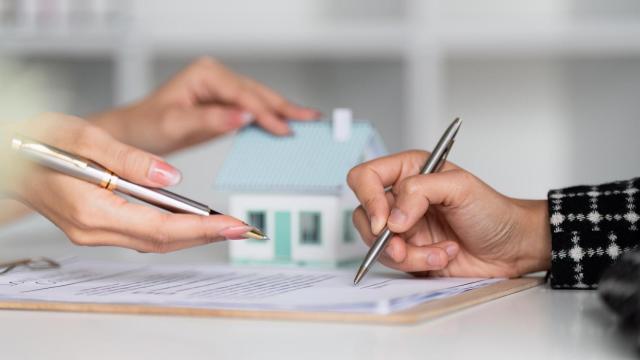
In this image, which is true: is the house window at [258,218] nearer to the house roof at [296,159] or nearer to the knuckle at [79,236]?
the house roof at [296,159]

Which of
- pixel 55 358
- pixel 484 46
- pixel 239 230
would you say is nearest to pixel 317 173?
pixel 239 230

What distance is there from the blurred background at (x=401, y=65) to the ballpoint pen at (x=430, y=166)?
1.31 metres

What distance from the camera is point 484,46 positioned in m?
2.17

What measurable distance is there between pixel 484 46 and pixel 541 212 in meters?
1.37

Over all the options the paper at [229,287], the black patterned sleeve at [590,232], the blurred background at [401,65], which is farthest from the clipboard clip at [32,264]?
the blurred background at [401,65]

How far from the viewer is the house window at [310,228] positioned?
3.30 feet

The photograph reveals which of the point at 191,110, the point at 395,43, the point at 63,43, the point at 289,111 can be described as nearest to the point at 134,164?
the point at 289,111

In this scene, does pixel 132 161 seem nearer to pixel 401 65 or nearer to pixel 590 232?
pixel 590 232

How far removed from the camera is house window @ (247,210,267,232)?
1037 millimetres

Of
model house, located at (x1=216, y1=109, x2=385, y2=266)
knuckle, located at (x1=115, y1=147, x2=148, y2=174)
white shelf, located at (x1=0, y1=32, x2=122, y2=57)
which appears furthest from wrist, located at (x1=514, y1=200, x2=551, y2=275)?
white shelf, located at (x1=0, y1=32, x2=122, y2=57)

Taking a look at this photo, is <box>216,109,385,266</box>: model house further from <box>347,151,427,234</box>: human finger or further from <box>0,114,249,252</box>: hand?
<box>0,114,249,252</box>: hand

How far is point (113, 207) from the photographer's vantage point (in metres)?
0.76

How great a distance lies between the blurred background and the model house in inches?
44.0

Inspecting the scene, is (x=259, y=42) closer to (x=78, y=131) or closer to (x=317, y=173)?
(x=317, y=173)
